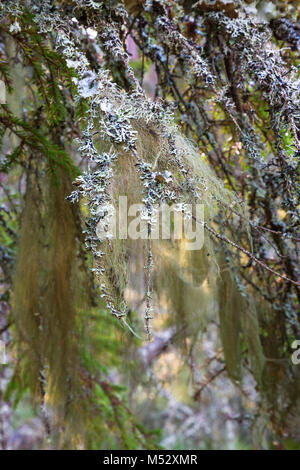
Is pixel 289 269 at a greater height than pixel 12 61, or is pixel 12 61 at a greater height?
pixel 12 61

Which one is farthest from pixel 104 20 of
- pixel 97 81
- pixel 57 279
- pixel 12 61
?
pixel 57 279

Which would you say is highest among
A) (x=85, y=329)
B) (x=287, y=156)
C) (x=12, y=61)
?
(x=12, y=61)

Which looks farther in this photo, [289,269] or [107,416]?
[107,416]

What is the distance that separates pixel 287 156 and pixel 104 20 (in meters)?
0.48

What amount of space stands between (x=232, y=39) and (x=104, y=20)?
0.93ft

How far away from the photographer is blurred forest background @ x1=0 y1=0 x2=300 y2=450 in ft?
2.66

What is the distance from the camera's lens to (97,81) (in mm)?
810

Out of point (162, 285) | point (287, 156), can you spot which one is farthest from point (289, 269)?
point (287, 156)

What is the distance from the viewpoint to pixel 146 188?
765 mm

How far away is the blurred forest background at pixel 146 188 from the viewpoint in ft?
2.66
